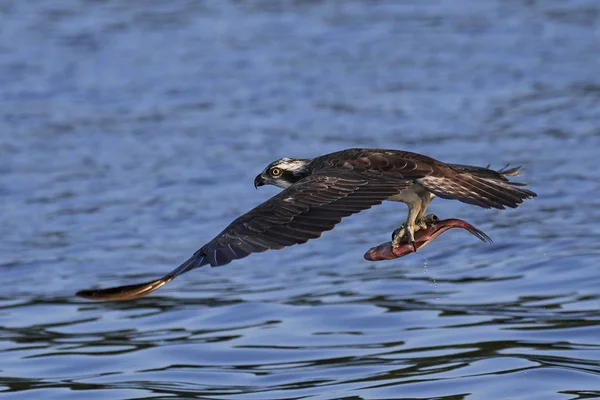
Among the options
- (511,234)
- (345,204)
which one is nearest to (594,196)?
(511,234)

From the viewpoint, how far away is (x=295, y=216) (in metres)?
7.96

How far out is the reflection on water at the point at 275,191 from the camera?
9.96 m

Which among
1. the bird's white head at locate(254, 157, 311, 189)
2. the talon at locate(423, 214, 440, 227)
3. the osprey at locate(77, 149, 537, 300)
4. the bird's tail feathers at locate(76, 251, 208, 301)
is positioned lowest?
the bird's tail feathers at locate(76, 251, 208, 301)

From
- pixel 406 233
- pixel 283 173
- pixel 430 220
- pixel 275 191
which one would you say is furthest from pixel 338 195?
pixel 275 191

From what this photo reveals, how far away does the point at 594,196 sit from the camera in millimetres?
14375

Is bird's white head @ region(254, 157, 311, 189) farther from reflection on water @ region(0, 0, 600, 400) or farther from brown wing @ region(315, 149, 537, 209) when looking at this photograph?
reflection on water @ region(0, 0, 600, 400)

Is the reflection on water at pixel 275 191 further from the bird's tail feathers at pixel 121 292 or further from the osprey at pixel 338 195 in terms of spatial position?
the bird's tail feathers at pixel 121 292

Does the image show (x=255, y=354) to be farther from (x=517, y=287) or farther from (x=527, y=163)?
(x=527, y=163)

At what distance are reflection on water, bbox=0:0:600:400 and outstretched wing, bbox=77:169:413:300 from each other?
146cm

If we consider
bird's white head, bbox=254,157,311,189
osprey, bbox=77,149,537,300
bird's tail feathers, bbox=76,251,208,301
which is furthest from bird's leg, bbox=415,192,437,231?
bird's tail feathers, bbox=76,251,208,301

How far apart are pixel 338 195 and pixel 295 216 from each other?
1.58 ft

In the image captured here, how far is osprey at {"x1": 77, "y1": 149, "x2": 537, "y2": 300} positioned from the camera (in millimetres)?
7582

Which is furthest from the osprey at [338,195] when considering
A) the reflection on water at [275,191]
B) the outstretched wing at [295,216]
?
the reflection on water at [275,191]

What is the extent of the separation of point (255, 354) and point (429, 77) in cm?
1022
